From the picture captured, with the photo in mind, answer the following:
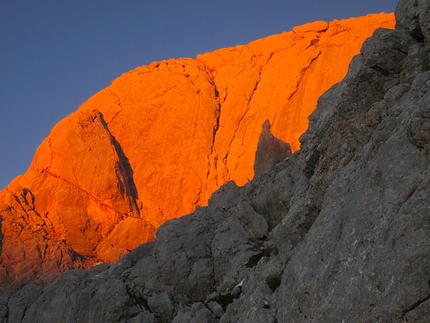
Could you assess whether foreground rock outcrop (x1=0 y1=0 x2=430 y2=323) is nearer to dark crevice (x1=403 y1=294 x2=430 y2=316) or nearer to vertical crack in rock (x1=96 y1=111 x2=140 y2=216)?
dark crevice (x1=403 y1=294 x2=430 y2=316)

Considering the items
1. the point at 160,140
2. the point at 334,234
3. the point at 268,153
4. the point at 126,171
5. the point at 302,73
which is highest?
the point at 160,140

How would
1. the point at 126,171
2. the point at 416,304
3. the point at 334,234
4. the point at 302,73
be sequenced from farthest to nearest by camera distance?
the point at 302,73
the point at 126,171
the point at 334,234
the point at 416,304

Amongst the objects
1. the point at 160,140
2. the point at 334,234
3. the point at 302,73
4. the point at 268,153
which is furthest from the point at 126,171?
the point at 334,234

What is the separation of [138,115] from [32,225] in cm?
1804

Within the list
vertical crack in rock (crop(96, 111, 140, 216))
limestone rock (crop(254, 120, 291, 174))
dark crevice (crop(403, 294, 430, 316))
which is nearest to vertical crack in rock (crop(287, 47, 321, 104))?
limestone rock (crop(254, 120, 291, 174))

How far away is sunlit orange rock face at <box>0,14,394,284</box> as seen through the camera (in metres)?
56.1

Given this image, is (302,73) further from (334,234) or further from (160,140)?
(334,234)

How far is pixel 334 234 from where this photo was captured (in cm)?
1457

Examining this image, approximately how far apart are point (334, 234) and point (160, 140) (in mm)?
50285

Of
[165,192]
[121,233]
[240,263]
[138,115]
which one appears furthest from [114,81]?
[240,263]

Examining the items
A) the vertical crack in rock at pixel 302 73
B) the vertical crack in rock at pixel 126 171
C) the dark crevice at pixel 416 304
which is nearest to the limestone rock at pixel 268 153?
the vertical crack in rock at pixel 302 73

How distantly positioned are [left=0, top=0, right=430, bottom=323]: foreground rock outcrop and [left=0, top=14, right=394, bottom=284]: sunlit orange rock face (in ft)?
79.5

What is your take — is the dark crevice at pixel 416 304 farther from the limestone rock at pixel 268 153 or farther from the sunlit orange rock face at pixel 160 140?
the sunlit orange rock face at pixel 160 140

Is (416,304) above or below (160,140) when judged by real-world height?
below
